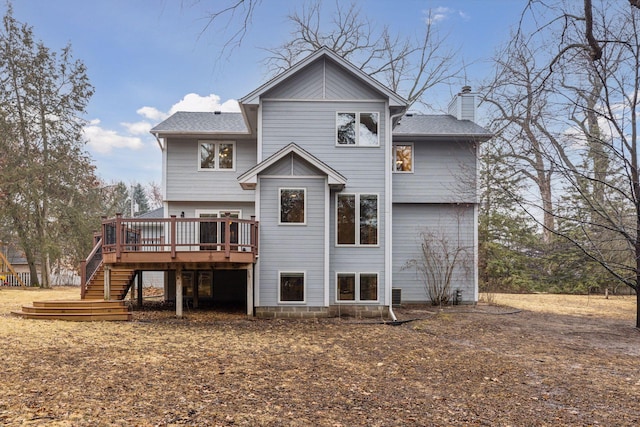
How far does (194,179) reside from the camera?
1466 centimetres

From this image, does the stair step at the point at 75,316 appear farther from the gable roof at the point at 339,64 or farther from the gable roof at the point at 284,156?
the gable roof at the point at 339,64

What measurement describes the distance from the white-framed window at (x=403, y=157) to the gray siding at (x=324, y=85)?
116 inches

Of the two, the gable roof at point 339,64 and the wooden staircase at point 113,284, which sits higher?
the gable roof at point 339,64

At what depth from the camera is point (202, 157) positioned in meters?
14.8

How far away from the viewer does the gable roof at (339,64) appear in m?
12.6

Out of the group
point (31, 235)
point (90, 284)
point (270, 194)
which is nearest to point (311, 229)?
point (270, 194)

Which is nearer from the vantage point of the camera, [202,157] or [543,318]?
[543,318]

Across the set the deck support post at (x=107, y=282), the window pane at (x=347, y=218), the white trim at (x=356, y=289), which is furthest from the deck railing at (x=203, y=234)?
the white trim at (x=356, y=289)

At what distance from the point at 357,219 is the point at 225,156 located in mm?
5133

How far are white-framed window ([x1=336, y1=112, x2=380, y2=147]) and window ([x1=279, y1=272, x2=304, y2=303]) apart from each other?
4.09 meters

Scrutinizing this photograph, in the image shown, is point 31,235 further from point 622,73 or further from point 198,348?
point 622,73

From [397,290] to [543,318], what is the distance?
4582 mm

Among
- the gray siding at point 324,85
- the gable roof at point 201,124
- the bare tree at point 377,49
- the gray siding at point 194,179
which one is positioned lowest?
the gray siding at point 194,179

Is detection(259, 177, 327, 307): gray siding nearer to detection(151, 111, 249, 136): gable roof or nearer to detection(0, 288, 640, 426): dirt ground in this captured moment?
detection(0, 288, 640, 426): dirt ground
